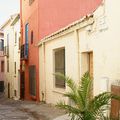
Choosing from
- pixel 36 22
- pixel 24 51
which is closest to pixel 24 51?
pixel 24 51

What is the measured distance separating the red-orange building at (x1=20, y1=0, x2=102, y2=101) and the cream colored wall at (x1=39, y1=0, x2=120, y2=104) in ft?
3.17

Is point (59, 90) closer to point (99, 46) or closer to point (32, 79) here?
point (99, 46)

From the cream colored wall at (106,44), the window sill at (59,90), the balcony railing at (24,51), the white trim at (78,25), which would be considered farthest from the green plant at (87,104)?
the balcony railing at (24,51)

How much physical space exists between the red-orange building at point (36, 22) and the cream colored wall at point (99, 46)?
0.97 metres

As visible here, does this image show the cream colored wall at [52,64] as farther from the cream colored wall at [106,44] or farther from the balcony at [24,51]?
the balcony at [24,51]

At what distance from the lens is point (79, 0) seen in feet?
48.7

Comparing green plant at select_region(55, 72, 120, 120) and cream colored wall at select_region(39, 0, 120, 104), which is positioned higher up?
cream colored wall at select_region(39, 0, 120, 104)

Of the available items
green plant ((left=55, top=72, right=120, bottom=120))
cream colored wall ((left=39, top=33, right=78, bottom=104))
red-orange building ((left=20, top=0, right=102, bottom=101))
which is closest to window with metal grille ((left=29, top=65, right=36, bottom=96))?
red-orange building ((left=20, top=0, right=102, bottom=101))

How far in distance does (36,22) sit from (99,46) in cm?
1180

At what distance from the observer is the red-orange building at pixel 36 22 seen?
1559cm

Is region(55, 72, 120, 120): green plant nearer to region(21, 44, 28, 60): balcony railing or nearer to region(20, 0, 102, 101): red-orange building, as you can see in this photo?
region(20, 0, 102, 101): red-orange building

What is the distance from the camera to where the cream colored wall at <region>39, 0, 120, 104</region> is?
10.3 meters

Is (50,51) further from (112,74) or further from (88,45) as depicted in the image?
(112,74)

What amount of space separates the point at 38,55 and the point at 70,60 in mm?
7310
